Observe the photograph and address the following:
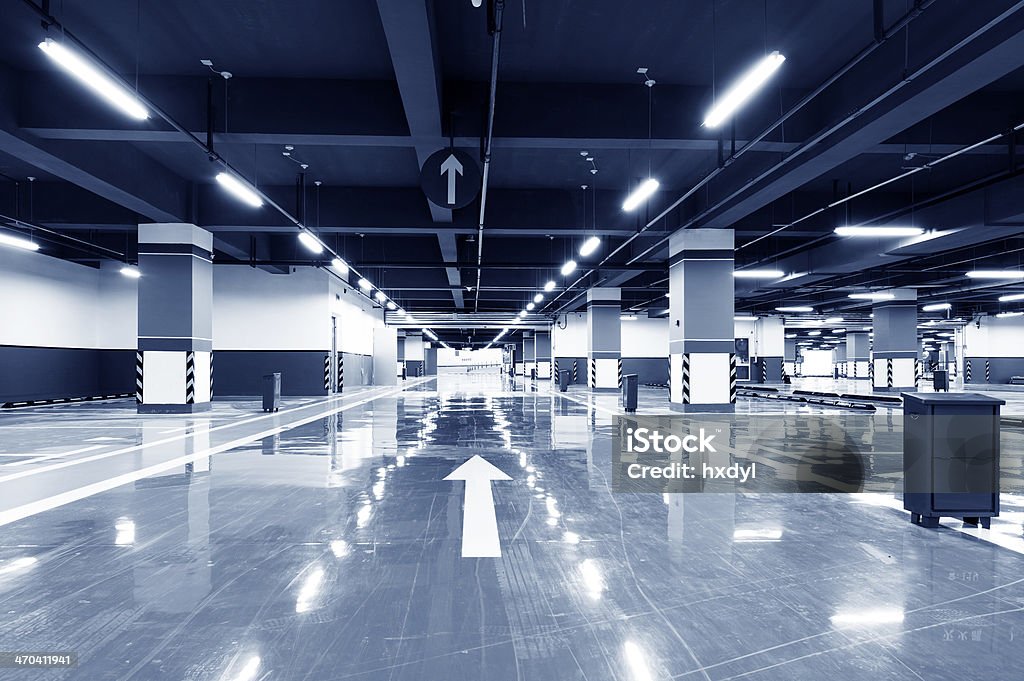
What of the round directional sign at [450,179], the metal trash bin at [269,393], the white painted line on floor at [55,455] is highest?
the round directional sign at [450,179]

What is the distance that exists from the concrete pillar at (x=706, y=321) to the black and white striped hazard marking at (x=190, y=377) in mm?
12566

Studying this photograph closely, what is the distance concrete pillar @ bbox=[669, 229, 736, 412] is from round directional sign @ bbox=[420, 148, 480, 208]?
8282 mm

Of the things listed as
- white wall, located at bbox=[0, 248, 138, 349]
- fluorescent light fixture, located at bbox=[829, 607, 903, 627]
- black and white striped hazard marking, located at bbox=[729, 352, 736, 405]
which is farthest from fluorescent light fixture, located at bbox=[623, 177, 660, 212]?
white wall, located at bbox=[0, 248, 138, 349]

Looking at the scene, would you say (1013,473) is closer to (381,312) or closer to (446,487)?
(446,487)

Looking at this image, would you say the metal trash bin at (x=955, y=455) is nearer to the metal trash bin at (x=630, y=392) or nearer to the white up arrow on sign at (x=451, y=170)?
the white up arrow on sign at (x=451, y=170)

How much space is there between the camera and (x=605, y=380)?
83.1ft

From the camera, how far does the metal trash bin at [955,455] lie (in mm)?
4539

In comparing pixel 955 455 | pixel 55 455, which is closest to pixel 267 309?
pixel 55 455

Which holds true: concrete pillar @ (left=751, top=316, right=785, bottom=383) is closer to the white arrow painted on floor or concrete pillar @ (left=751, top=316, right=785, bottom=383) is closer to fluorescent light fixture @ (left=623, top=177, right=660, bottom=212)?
fluorescent light fixture @ (left=623, top=177, right=660, bottom=212)

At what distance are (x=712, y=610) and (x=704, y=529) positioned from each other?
1586mm

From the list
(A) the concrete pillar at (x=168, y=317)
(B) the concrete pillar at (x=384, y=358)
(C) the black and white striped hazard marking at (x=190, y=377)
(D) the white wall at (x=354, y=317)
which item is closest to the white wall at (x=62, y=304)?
(A) the concrete pillar at (x=168, y=317)

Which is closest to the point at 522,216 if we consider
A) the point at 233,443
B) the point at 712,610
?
the point at 233,443

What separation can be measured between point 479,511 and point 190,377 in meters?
12.7

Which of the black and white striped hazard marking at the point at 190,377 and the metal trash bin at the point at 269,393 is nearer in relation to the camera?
the black and white striped hazard marking at the point at 190,377
